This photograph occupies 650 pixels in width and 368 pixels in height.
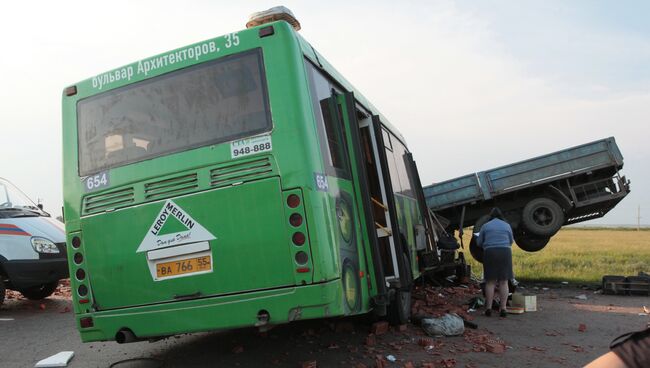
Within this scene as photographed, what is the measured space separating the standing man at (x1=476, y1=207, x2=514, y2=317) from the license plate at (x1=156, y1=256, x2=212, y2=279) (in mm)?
5759

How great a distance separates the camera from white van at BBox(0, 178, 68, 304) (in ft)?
28.7

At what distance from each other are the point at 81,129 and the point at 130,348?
9.50 ft

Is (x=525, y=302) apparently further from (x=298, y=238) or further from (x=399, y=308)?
(x=298, y=238)

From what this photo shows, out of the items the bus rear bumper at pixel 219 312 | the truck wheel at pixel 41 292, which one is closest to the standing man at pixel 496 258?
the bus rear bumper at pixel 219 312

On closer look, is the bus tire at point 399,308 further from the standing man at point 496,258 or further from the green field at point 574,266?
the green field at point 574,266

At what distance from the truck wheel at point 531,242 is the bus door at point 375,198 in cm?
1032

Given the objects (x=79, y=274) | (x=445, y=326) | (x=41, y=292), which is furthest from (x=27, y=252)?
(x=445, y=326)

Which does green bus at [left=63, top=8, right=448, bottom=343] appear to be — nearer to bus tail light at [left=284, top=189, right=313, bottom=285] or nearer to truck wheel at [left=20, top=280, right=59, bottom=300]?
bus tail light at [left=284, top=189, right=313, bottom=285]

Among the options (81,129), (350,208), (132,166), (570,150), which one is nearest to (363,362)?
(350,208)

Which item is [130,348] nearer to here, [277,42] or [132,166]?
[132,166]

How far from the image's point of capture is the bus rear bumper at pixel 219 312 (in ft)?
14.1

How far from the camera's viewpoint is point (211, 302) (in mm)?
4539

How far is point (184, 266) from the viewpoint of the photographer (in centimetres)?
464

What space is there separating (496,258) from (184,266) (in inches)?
232
